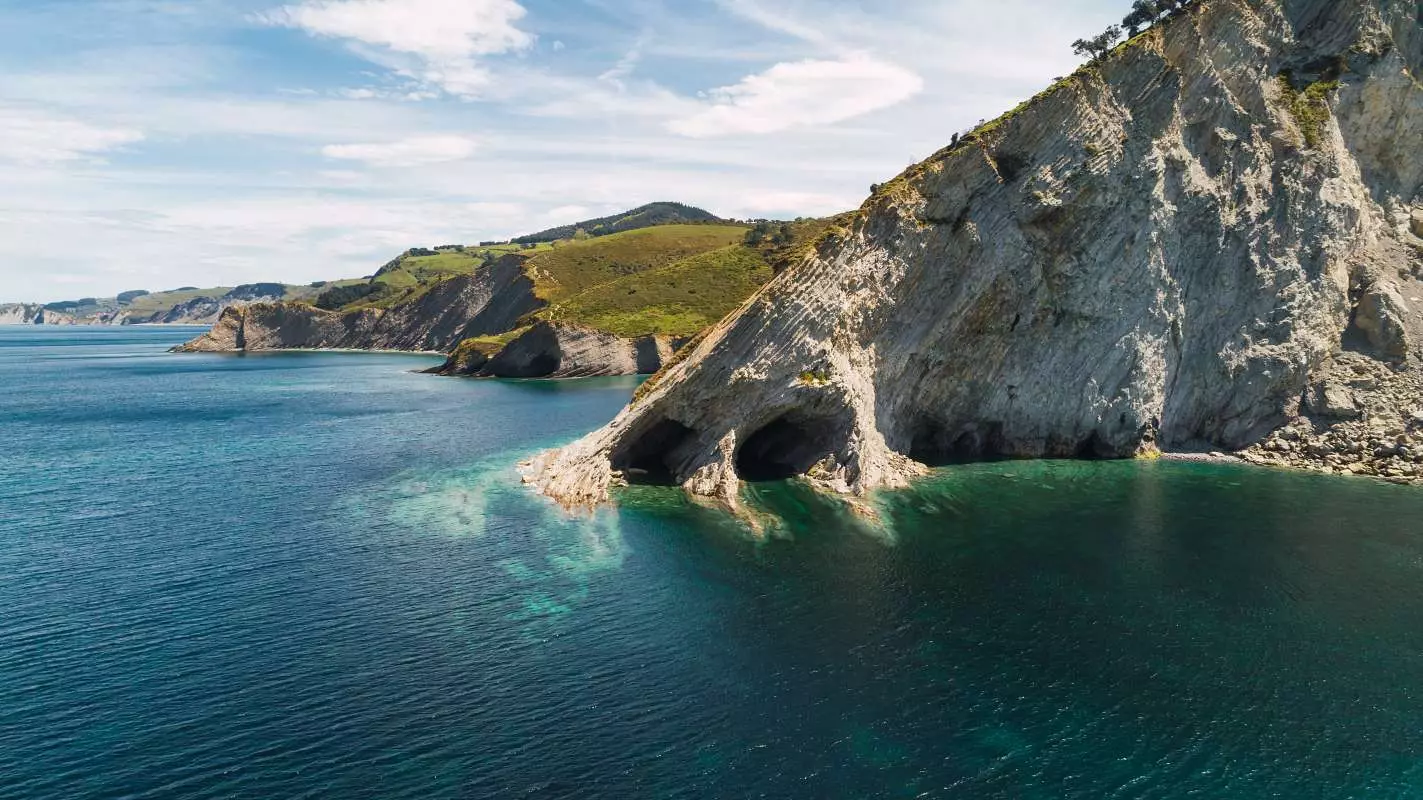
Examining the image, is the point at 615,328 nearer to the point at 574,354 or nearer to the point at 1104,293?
the point at 574,354

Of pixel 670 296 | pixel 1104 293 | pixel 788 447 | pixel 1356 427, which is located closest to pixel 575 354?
pixel 670 296

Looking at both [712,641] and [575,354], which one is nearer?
[712,641]

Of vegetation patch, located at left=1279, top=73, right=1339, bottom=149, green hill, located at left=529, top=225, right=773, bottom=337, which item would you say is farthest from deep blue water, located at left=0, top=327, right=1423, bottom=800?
green hill, located at left=529, top=225, right=773, bottom=337

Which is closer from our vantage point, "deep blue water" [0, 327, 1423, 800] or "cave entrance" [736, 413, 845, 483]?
"deep blue water" [0, 327, 1423, 800]

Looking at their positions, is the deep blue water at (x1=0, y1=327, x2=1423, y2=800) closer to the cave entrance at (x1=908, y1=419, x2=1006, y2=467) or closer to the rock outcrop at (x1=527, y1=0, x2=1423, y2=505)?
the cave entrance at (x1=908, y1=419, x2=1006, y2=467)

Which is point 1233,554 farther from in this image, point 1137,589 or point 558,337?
point 558,337

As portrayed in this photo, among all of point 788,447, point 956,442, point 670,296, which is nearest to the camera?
point 788,447
